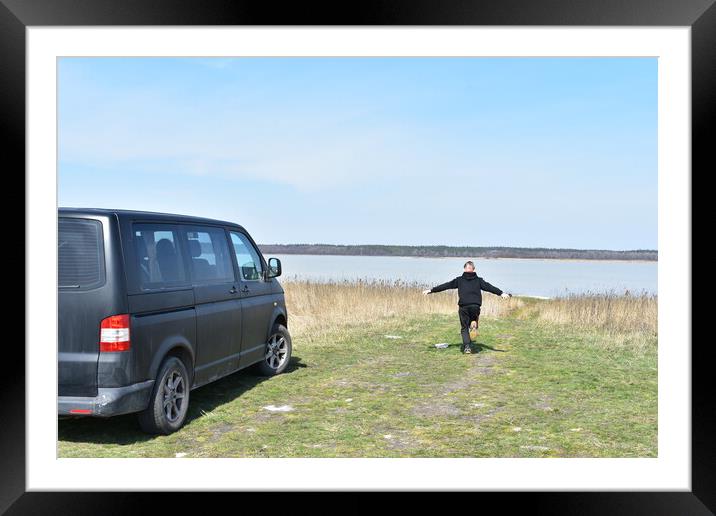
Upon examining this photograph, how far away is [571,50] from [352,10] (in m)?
1.92

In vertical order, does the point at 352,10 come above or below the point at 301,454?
above

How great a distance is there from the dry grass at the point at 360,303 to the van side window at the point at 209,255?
23.1 feet

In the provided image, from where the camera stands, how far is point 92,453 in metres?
5.82

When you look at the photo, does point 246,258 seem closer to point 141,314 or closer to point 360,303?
point 141,314

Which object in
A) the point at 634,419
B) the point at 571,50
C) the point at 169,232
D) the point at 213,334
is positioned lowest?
the point at 634,419

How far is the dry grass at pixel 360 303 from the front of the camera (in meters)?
16.2

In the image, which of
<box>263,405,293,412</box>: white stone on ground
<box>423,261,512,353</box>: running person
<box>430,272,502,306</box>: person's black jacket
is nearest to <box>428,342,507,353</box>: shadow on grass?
<box>423,261,512,353</box>: running person

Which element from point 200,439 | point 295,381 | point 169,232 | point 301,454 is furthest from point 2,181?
point 295,381

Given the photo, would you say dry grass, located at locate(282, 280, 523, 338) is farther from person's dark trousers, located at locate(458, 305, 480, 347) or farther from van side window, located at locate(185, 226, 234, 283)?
van side window, located at locate(185, 226, 234, 283)

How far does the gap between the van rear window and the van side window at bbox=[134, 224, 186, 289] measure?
1.20 feet

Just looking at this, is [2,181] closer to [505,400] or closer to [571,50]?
[571,50]

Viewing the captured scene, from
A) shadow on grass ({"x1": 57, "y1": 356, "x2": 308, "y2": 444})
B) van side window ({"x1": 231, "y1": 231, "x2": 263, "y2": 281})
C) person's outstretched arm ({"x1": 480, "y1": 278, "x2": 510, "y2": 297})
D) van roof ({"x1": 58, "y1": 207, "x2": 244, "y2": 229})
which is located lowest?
shadow on grass ({"x1": 57, "y1": 356, "x2": 308, "y2": 444})

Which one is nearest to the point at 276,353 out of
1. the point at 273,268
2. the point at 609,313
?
the point at 273,268

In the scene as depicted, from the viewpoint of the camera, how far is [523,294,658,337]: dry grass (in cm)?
1520
